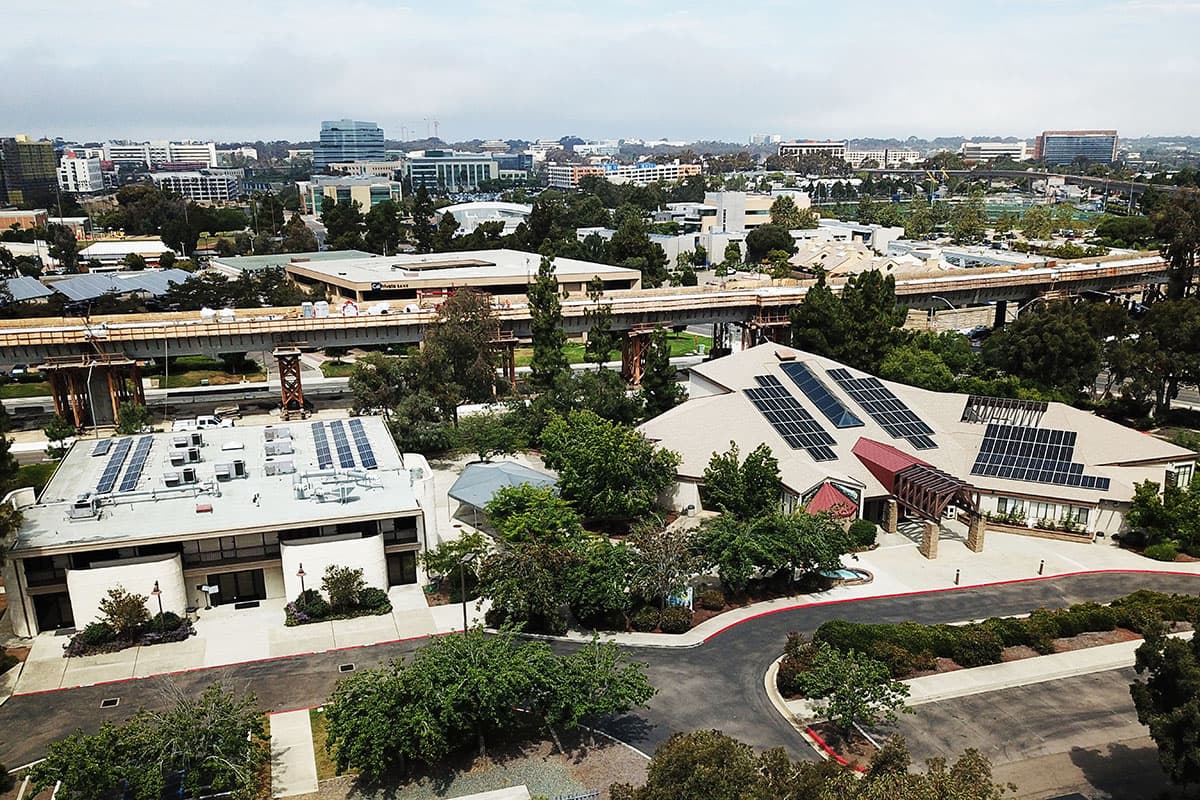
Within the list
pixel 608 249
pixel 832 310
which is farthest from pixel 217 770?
pixel 608 249

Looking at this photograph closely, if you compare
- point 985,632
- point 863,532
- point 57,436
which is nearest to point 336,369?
point 57,436

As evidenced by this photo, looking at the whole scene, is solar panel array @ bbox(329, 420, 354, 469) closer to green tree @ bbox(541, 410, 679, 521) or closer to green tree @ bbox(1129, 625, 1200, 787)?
green tree @ bbox(541, 410, 679, 521)

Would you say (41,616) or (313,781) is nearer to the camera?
(313,781)

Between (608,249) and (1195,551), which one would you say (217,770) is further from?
(608,249)

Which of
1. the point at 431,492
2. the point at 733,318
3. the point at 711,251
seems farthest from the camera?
the point at 711,251

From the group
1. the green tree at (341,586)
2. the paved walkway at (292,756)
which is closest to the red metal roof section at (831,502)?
the green tree at (341,586)
